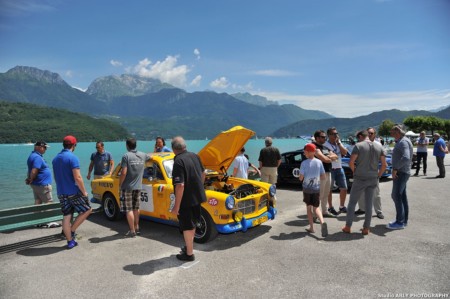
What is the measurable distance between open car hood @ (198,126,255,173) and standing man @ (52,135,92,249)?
9.11 ft

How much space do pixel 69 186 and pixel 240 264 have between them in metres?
A: 3.70

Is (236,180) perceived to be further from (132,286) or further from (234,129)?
(132,286)

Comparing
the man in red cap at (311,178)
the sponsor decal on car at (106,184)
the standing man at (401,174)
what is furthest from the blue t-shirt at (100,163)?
the standing man at (401,174)

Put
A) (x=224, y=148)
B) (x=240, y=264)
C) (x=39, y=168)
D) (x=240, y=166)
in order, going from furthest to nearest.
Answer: (x=240, y=166) < (x=39, y=168) < (x=224, y=148) < (x=240, y=264)

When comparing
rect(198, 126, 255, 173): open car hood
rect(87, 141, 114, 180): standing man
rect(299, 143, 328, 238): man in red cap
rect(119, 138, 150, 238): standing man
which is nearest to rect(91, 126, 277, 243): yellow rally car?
rect(198, 126, 255, 173): open car hood

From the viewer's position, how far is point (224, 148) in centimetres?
745

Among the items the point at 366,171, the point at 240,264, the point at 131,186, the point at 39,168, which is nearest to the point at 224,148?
the point at 131,186

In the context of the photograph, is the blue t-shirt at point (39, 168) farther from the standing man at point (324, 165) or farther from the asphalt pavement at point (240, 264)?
the standing man at point (324, 165)

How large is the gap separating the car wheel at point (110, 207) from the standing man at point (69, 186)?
1801 mm

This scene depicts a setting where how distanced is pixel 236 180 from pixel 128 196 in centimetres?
262

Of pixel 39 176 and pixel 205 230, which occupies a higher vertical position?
pixel 39 176

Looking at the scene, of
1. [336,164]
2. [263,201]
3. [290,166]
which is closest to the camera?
[263,201]

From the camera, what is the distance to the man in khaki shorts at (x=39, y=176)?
7.52 metres

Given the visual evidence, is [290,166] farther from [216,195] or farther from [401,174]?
[216,195]
